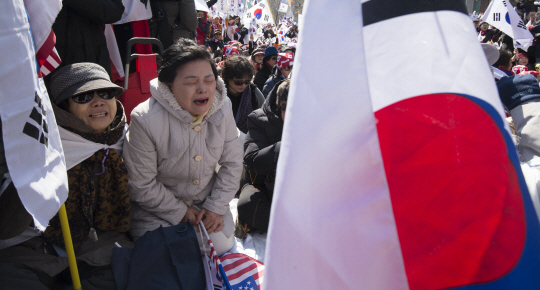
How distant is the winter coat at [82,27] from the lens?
Answer: 2.52m

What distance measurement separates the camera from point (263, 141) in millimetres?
2680

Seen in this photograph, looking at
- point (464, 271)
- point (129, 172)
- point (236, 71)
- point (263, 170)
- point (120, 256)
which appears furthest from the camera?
point (236, 71)

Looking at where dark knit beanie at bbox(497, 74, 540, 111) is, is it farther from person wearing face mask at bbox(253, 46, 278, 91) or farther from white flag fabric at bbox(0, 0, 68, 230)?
person wearing face mask at bbox(253, 46, 278, 91)

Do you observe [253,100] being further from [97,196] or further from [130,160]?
[97,196]

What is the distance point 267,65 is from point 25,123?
15.2 ft

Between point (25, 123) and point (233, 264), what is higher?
point (25, 123)

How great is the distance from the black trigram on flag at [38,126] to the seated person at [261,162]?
1.51m

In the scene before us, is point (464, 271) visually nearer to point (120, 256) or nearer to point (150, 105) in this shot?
point (120, 256)

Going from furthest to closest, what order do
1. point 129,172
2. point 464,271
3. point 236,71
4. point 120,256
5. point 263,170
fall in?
point 236,71 → point 263,170 → point 129,172 → point 120,256 → point 464,271

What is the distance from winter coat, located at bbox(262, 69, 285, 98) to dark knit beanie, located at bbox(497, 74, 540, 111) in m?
2.83

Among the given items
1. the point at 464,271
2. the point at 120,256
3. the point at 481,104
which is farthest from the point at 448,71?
the point at 120,256

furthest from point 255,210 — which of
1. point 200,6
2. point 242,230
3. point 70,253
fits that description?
point 200,6

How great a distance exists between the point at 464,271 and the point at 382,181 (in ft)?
0.81

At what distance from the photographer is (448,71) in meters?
0.83
